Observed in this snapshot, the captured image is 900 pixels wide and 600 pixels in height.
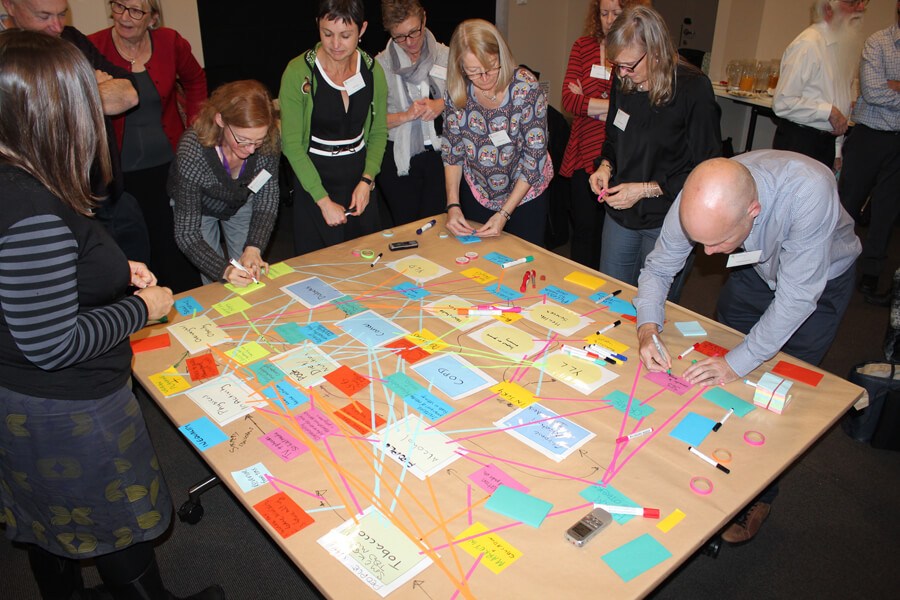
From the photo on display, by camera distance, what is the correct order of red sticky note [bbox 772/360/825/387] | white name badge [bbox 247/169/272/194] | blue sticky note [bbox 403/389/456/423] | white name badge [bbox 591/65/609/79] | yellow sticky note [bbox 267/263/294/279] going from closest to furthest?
blue sticky note [bbox 403/389/456/423]
red sticky note [bbox 772/360/825/387]
yellow sticky note [bbox 267/263/294/279]
white name badge [bbox 247/169/272/194]
white name badge [bbox 591/65/609/79]

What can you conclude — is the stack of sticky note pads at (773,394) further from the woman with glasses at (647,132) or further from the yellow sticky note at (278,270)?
the yellow sticky note at (278,270)

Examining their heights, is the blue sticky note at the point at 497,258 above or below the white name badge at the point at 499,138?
below

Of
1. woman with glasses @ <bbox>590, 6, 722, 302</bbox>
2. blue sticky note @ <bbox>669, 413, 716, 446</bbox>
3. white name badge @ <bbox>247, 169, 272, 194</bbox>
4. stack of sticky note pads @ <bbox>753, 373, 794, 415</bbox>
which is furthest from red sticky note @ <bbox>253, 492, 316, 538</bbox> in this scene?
woman with glasses @ <bbox>590, 6, 722, 302</bbox>

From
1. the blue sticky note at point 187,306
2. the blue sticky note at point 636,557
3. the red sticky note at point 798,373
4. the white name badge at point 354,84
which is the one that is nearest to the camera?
the blue sticky note at point 636,557

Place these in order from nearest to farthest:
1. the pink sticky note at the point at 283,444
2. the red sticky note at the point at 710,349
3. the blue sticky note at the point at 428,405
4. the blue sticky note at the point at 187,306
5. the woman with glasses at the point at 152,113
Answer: the pink sticky note at the point at 283,444, the blue sticky note at the point at 428,405, the red sticky note at the point at 710,349, the blue sticky note at the point at 187,306, the woman with glasses at the point at 152,113

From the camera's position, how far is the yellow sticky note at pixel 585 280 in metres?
2.11

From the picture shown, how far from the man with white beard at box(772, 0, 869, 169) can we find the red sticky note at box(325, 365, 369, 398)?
136 inches

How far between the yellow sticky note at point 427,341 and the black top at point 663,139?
1024 mm

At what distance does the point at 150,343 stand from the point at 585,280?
1453 mm

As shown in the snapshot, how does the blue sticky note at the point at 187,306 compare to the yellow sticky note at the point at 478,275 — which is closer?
the blue sticky note at the point at 187,306

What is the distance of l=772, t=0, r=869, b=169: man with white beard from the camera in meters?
3.43

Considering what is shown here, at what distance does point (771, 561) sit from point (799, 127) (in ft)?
9.68

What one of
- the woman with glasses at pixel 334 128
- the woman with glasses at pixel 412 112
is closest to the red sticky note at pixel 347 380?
the woman with glasses at pixel 334 128

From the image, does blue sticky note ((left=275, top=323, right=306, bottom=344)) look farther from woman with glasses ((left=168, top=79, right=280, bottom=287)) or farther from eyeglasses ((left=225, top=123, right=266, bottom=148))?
eyeglasses ((left=225, top=123, right=266, bottom=148))
